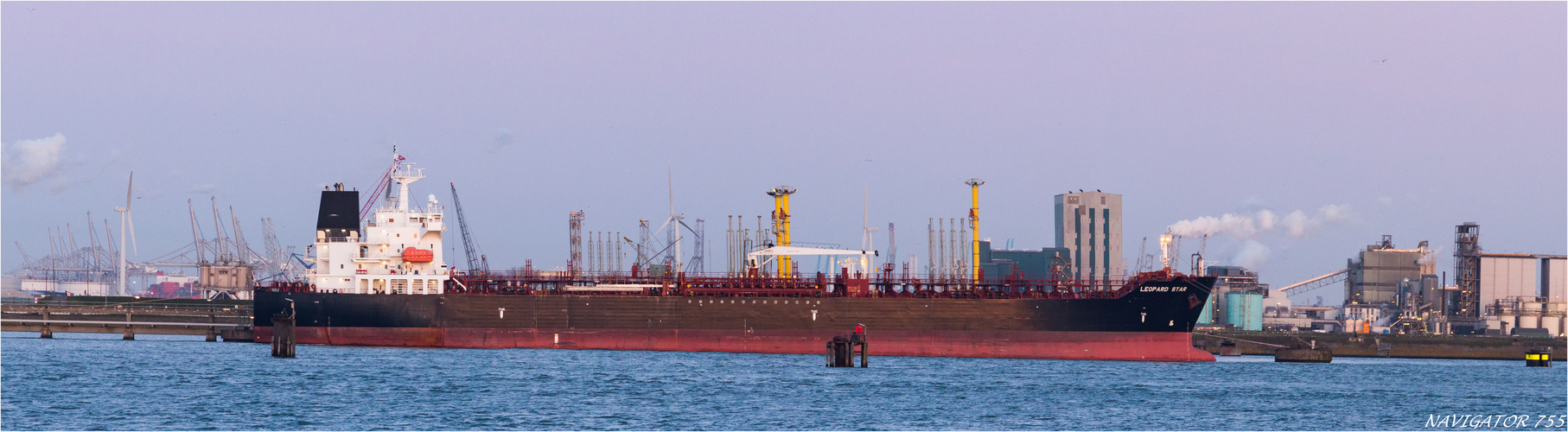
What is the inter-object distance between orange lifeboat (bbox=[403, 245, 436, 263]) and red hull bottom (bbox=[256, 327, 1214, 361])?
3388 millimetres

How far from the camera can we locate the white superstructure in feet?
186

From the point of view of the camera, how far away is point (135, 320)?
256 feet

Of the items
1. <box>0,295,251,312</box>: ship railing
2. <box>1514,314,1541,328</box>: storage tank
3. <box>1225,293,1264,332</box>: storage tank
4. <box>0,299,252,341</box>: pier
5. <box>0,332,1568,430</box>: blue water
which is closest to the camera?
<box>0,332,1568,430</box>: blue water

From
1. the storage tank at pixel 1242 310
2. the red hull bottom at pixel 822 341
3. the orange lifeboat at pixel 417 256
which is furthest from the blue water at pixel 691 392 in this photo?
the storage tank at pixel 1242 310

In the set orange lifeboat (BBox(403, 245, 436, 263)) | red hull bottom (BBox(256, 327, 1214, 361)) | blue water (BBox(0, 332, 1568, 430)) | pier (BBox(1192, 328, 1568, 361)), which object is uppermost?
orange lifeboat (BBox(403, 245, 436, 263))

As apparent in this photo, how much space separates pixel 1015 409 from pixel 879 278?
19806 mm

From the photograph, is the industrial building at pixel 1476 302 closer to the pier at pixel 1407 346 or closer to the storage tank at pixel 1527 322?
the storage tank at pixel 1527 322

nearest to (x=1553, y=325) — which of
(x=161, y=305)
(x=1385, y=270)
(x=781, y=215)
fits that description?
(x=1385, y=270)

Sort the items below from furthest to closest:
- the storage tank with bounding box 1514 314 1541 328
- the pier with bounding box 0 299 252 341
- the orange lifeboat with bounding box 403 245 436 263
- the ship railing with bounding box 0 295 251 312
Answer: the storage tank with bounding box 1514 314 1541 328, the ship railing with bounding box 0 295 251 312, the pier with bounding box 0 299 252 341, the orange lifeboat with bounding box 403 245 436 263

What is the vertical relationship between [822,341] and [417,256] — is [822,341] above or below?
below

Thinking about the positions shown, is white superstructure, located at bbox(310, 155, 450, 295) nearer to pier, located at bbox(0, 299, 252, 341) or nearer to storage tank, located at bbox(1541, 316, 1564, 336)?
pier, located at bbox(0, 299, 252, 341)

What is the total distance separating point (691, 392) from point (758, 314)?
15.3 m

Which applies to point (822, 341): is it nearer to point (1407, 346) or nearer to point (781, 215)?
point (781, 215)

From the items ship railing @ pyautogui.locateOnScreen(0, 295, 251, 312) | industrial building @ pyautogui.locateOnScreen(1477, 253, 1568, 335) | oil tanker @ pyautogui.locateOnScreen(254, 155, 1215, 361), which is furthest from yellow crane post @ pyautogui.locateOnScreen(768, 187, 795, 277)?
industrial building @ pyautogui.locateOnScreen(1477, 253, 1568, 335)
